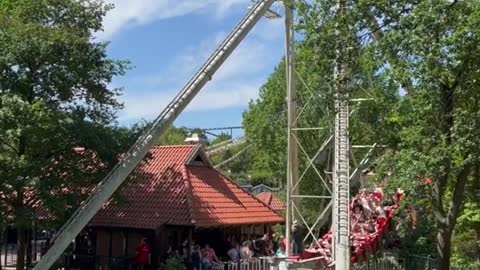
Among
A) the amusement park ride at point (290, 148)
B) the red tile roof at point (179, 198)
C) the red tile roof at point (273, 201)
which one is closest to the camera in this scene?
the amusement park ride at point (290, 148)

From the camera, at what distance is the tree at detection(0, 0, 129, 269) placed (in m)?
18.4

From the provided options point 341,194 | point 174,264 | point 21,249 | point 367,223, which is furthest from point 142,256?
point 367,223

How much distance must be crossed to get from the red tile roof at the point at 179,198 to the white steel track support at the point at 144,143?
189cm

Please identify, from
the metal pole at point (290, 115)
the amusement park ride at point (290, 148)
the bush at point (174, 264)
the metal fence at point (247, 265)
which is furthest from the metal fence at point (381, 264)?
the bush at point (174, 264)

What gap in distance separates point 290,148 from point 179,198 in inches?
156

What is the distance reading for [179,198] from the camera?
2247 centimetres

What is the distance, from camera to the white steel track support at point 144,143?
1873 centimetres

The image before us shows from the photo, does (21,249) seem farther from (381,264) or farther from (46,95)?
(381,264)

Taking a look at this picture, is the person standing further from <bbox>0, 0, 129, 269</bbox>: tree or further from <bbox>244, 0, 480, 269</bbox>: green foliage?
<bbox>244, 0, 480, 269</bbox>: green foliage

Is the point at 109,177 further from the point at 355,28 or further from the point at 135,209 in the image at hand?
the point at 355,28

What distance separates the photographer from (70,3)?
2038cm

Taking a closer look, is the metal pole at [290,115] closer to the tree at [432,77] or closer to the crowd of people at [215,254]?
the crowd of people at [215,254]

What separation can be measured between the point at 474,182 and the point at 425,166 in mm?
3097

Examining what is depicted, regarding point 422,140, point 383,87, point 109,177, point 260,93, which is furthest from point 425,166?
point 260,93
